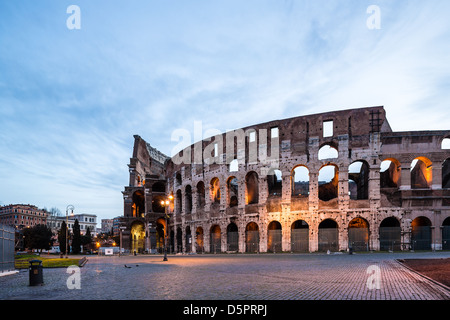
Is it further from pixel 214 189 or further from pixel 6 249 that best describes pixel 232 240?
pixel 6 249

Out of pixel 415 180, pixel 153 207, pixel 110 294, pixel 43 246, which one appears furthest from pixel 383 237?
pixel 43 246

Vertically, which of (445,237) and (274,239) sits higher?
(445,237)

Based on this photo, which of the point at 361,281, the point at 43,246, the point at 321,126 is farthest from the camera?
the point at 43,246

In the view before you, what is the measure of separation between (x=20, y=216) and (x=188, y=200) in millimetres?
105010

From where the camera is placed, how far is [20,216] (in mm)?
A: 123375

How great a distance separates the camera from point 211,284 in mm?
10672

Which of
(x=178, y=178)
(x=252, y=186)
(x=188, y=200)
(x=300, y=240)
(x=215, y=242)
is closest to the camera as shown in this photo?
(x=300, y=240)

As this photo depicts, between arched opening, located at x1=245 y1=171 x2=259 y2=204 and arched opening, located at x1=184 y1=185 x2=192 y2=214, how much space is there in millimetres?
10231

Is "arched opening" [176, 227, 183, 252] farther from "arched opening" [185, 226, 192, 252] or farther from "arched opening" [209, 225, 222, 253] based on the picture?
"arched opening" [209, 225, 222, 253]

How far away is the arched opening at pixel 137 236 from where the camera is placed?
5248 centimetres

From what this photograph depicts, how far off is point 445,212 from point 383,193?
17.1 feet

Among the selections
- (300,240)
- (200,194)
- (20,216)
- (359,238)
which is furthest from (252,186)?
(20,216)
